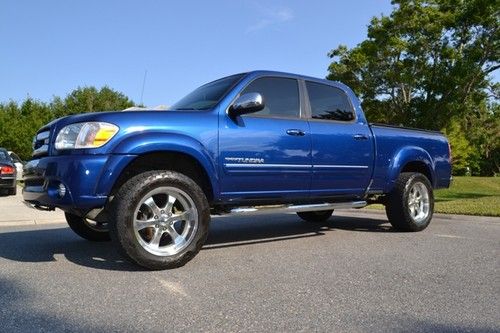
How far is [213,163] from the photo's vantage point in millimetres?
4848

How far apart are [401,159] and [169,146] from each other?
353cm

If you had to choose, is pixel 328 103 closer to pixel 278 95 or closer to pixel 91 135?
pixel 278 95

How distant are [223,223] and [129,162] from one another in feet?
12.8

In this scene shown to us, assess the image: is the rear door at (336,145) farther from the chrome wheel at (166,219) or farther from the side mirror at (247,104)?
the chrome wheel at (166,219)

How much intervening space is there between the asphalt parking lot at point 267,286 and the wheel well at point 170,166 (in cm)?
74

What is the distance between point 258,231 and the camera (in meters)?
7.01

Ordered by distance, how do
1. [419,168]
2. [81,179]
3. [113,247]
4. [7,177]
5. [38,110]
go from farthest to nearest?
[38,110] → [7,177] → [419,168] → [113,247] → [81,179]

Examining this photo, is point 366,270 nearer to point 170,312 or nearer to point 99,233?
point 170,312

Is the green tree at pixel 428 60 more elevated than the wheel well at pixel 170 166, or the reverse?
the green tree at pixel 428 60

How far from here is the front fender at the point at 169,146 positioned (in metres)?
4.36

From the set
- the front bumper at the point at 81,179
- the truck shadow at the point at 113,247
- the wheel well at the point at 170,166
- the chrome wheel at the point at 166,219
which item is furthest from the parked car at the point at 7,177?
the chrome wheel at the point at 166,219

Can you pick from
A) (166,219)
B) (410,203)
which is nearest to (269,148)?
(166,219)

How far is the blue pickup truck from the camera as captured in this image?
4.32m

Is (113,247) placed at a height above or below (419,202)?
below
